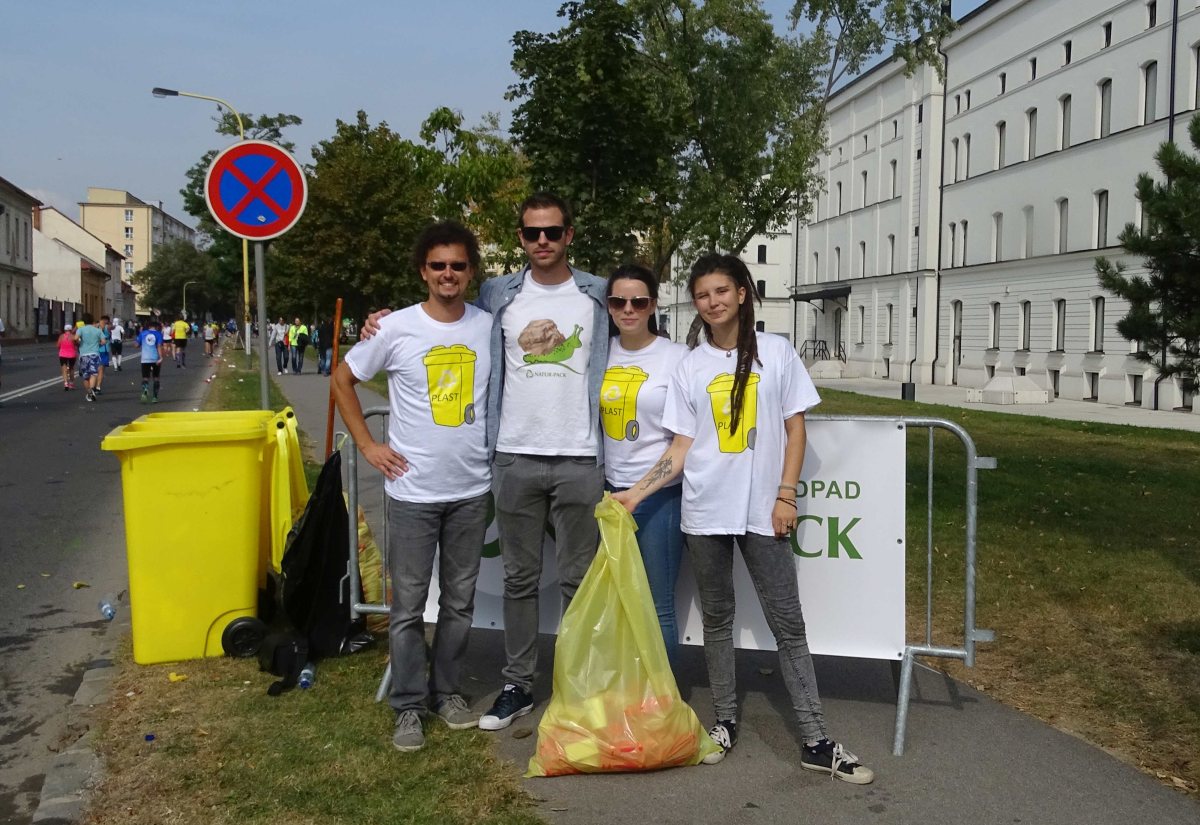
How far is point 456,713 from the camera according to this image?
4680 millimetres

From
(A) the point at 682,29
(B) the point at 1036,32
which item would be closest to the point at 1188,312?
(A) the point at 682,29

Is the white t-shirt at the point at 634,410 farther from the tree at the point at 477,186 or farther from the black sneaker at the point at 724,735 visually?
the tree at the point at 477,186

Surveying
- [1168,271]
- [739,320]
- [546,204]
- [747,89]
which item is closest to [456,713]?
[739,320]

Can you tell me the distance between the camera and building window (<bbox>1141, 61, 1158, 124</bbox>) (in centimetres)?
3134

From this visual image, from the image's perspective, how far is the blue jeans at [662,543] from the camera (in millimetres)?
4445

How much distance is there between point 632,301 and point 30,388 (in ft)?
Result: 87.2

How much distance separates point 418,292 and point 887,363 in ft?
66.4

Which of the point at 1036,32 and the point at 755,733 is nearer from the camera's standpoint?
the point at 755,733

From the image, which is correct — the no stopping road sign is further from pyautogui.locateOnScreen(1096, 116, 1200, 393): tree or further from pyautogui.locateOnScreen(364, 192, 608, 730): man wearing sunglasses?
pyautogui.locateOnScreen(1096, 116, 1200, 393): tree

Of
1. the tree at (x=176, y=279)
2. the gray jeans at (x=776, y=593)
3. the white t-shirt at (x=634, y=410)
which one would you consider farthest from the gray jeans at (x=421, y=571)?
the tree at (x=176, y=279)

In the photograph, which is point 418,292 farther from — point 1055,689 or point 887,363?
point 1055,689

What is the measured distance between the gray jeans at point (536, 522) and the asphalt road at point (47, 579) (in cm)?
185

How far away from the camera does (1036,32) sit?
37.9 meters

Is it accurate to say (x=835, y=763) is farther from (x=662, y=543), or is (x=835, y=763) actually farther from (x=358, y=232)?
(x=358, y=232)
